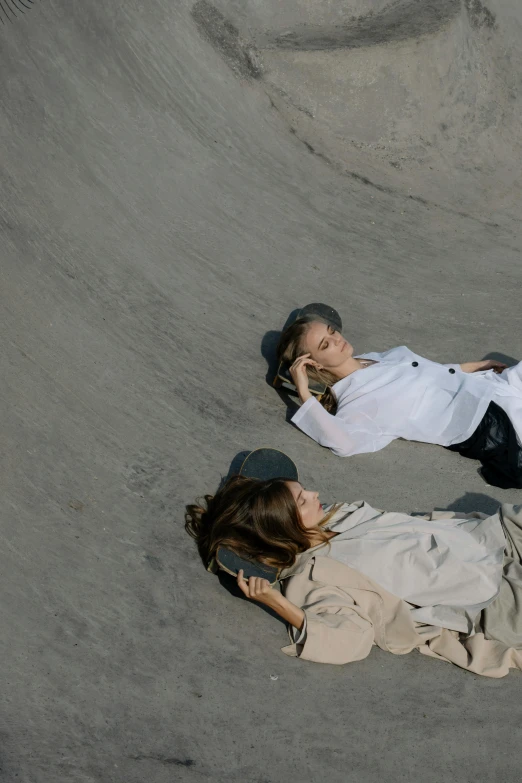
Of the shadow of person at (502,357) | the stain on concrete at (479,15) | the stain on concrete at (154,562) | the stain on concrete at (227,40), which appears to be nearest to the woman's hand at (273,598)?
the stain on concrete at (154,562)

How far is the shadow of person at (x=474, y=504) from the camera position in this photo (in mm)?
4316

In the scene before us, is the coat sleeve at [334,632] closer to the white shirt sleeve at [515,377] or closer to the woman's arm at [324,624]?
the woman's arm at [324,624]

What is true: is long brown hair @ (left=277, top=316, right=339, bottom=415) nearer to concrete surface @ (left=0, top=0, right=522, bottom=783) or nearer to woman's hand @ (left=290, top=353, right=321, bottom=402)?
woman's hand @ (left=290, top=353, right=321, bottom=402)

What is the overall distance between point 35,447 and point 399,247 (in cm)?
368

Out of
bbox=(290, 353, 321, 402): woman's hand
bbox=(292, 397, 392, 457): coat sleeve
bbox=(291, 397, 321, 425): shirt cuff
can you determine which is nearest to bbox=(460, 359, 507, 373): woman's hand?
bbox=(292, 397, 392, 457): coat sleeve

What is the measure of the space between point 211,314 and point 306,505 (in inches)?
88.9

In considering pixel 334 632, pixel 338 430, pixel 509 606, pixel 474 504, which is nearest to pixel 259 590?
pixel 334 632

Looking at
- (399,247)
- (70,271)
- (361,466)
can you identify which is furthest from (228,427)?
(399,247)

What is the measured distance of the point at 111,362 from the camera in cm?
479

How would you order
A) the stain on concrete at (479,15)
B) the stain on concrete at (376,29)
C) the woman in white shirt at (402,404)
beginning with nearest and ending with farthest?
the woman in white shirt at (402,404), the stain on concrete at (376,29), the stain on concrete at (479,15)

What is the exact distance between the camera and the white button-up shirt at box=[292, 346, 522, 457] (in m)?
4.46

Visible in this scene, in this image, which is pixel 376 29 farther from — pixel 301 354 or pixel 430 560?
pixel 430 560

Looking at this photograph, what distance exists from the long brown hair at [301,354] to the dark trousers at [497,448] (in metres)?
0.86

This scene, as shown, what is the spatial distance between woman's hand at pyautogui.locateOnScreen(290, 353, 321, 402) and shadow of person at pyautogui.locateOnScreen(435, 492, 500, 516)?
1020 mm
